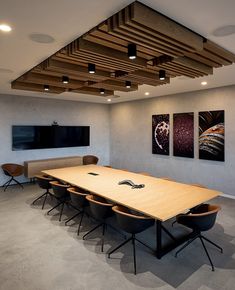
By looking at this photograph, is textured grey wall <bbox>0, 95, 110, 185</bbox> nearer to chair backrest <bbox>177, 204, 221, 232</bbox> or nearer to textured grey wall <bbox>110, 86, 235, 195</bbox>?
textured grey wall <bbox>110, 86, 235, 195</bbox>

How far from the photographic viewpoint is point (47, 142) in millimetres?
7418

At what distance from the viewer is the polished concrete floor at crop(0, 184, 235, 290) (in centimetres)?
250

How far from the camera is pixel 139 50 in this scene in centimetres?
292

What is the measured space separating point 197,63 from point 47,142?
5517mm

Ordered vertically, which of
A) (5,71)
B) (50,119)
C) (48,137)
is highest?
(5,71)

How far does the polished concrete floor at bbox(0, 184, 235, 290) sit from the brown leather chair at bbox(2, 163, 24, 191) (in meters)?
2.55

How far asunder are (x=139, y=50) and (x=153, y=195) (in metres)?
2.14

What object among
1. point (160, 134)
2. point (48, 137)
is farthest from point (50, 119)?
point (160, 134)

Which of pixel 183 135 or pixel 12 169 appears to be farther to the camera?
pixel 12 169

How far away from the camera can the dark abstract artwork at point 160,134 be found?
22.4ft

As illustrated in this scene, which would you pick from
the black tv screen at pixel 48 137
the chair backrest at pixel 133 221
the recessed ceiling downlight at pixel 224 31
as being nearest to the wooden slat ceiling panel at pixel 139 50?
the recessed ceiling downlight at pixel 224 31

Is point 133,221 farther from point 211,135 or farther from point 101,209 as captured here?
point 211,135

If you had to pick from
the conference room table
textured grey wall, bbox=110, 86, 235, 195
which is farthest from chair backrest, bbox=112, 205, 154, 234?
textured grey wall, bbox=110, 86, 235, 195

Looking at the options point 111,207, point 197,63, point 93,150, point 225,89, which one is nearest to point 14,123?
point 93,150
